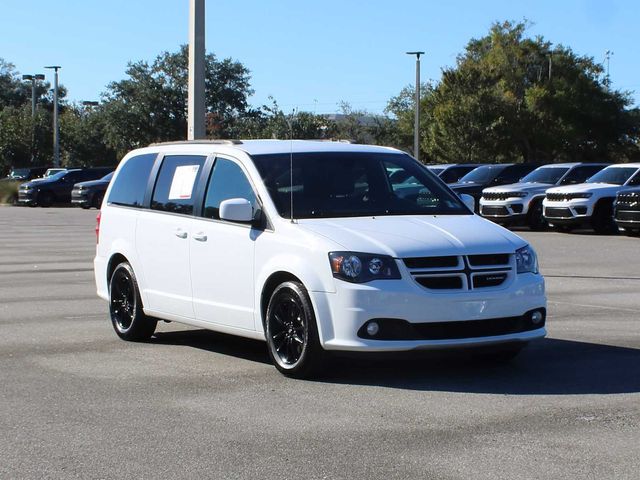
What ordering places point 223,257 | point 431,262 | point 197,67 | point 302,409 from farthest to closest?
point 197,67 → point 223,257 → point 431,262 → point 302,409

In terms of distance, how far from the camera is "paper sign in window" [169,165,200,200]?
9609 mm

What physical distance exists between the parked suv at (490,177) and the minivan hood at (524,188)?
1.72 metres

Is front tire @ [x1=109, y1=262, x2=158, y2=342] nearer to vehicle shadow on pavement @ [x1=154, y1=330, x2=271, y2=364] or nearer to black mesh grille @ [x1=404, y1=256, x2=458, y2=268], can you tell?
vehicle shadow on pavement @ [x1=154, y1=330, x2=271, y2=364]

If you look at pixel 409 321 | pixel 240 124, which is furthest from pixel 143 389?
pixel 240 124

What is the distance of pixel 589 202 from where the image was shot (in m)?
26.8

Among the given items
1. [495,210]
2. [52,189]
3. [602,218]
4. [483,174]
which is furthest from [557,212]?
[52,189]

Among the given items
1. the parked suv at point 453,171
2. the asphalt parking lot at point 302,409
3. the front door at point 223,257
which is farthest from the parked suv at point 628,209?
the front door at point 223,257

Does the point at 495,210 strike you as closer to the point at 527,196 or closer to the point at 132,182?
the point at 527,196

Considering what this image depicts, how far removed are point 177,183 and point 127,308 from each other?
4.26ft

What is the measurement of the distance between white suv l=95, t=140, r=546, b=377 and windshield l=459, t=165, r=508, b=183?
22736 mm

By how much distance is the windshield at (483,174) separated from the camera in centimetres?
3247

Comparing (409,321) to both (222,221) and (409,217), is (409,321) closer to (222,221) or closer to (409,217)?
(409,217)

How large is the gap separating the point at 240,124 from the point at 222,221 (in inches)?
2586

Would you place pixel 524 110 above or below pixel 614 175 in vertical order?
above
